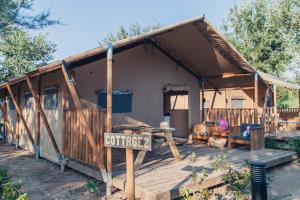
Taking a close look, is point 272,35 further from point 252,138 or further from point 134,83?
point 134,83

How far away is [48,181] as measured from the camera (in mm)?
6531

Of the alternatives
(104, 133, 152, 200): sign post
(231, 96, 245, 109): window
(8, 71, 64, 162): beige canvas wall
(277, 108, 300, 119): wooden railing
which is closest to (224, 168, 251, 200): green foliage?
(104, 133, 152, 200): sign post

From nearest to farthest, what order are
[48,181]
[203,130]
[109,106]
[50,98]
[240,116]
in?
1. [109,106]
2. [48,181]
3. [50,98]
4. [203,130]
5. [240,116]

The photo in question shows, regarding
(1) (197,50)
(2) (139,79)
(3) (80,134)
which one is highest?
(1) (197,50)

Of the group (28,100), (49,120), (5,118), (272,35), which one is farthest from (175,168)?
(272,35)

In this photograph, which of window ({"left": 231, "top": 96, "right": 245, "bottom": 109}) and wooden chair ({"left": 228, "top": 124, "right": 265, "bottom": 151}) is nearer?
wooden chair ({"left": 228, "top": 124, "right": 265, "bottom": 151})

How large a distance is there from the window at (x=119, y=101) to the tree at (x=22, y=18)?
5.17 meters

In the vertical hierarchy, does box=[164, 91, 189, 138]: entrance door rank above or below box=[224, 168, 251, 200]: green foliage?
above

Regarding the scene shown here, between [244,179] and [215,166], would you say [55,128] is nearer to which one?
[215,166]

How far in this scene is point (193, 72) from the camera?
10.8 metres

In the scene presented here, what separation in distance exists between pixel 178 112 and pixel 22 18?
773 cm

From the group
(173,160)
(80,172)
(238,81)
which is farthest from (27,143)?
(238,81)

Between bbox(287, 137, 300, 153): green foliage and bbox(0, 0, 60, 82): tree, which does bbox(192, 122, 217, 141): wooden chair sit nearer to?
bbox(287, 137, 300, 153): green foliage

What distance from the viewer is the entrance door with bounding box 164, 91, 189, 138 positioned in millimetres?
11488
